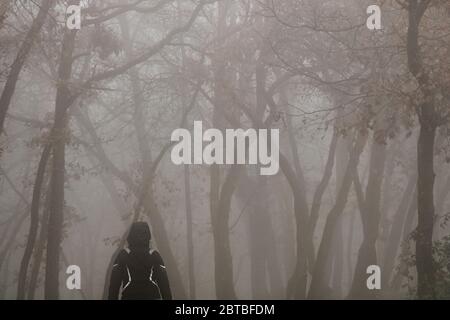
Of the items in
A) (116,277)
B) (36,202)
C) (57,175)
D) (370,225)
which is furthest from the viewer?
(370,225)

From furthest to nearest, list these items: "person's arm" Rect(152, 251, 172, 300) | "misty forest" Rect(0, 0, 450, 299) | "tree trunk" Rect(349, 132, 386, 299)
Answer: "tree trunk" Rect(349, 132, 386, 299) < "misty forest" Rect(0, 0, 450, 299) < "person's arm" Rect(152, 251, 172, 300)

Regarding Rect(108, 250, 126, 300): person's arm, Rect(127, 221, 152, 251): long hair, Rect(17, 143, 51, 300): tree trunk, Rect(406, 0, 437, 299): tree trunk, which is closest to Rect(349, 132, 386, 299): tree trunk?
Rect(406, 0, 437, 299): tree trunk

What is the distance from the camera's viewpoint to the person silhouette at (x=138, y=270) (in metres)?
6.34

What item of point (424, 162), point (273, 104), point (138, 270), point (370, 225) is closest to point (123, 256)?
point (138, 270)

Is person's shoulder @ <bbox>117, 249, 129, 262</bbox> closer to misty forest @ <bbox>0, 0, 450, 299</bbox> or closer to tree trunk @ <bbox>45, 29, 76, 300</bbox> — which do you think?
misty forest @ <bbox>0, 0, 450, 299</bbox>

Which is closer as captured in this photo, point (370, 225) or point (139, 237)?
point (139, 237)

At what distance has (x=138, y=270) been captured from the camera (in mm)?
6383

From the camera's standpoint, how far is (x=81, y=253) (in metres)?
35.9

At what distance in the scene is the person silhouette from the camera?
20.8 ft

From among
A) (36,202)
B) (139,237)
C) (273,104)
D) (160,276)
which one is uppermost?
(273,104)

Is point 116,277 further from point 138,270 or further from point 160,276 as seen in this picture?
point 160,276

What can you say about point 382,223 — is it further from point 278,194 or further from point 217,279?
point 217,279

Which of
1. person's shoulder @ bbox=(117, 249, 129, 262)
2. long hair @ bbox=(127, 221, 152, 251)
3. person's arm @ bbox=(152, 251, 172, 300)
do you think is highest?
long hair @ bbox=(127, 221, 152, 251)

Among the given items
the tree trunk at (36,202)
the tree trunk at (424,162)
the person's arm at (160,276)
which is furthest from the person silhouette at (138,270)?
the tree trunk at (36,202)
